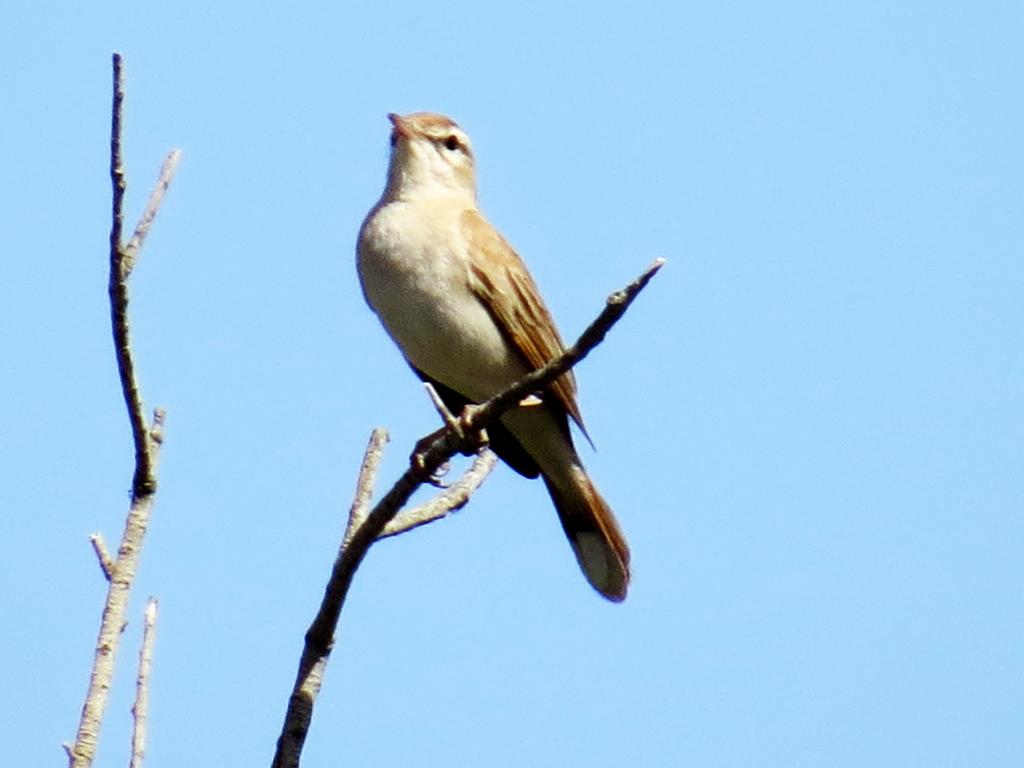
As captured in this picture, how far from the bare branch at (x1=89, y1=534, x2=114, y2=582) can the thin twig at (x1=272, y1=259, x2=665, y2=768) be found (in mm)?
608

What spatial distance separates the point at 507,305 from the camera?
21.7 ft

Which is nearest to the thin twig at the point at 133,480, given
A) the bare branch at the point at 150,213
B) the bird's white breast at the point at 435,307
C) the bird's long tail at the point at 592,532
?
the bare branch at the point at 150,213

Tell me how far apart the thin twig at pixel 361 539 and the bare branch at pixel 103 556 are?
61 cm

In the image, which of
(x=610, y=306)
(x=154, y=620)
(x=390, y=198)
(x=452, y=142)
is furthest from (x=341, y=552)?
(x=452, y=142)

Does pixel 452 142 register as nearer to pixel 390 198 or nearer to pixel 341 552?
pixel 390 198

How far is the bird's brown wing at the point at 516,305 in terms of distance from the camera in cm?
657

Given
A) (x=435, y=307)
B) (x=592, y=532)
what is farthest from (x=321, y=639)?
(x=592, y=532)

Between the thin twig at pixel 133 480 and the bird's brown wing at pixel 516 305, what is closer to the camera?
the thin twig at pixel 133 480

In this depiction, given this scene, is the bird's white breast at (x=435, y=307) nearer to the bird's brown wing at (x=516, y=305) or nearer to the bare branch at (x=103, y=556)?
the bird's brown wing at (x=516, y=305)

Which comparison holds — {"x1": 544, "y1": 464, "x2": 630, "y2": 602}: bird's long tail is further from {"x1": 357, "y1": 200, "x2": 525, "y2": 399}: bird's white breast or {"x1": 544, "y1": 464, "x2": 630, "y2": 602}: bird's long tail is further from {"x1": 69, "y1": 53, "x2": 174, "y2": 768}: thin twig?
{"x1": 69, "y1": 53, "x2": 174, "y2": 768}: thin twig

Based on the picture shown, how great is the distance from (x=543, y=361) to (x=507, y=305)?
0.29 metres

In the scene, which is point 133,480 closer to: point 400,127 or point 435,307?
point 435,307

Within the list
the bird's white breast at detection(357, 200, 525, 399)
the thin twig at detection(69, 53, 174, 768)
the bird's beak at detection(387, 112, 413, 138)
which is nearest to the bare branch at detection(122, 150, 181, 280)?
the thin twig at detection(69, 53, 174, 768)

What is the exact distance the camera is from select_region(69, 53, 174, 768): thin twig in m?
3.36
